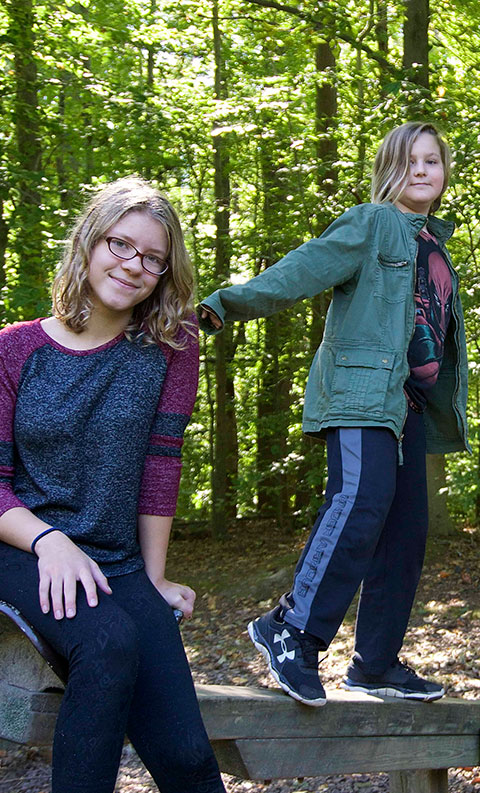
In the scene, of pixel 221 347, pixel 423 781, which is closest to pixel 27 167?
pixel 221 347

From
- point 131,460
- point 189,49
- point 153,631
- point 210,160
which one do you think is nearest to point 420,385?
point 131,460

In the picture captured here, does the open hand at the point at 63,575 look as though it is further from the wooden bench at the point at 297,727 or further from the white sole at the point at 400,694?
the white sole at the point at 400,694

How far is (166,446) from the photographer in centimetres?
234

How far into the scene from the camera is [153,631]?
2.10 meters

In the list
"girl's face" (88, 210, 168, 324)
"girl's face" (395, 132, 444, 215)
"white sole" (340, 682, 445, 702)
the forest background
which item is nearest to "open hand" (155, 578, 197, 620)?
"girl's face" (88, 210, 168, 324)

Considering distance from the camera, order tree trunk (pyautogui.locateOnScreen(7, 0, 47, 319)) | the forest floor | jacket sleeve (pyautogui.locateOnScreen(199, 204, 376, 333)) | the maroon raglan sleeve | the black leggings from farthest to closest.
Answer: tree trunk (pyautogui.locateOnScreen(7, 0, 47, 319)) → the forest floor → jacket sleeve (pyautogui.locateOnScreen(199, 204, 376, 333)) → the maroon raglan sleeve → the black leggings

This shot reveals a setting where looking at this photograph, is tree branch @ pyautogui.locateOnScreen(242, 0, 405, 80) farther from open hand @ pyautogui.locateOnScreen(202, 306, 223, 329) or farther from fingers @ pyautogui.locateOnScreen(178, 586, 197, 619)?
fingers @ pyautogui.locateOnScreen(178, 586, 197, 619)

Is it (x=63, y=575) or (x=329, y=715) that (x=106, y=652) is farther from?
(x=329, y=715)

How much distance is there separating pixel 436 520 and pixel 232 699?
5714 millimetres

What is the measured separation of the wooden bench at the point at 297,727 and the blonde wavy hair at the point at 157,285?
0.83 meters

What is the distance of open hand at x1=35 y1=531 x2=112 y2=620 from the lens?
1959 mm

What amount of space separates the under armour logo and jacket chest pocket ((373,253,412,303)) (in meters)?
1.10

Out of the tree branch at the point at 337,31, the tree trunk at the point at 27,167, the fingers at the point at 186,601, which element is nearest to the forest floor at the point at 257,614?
the fingers at the point at 186,601

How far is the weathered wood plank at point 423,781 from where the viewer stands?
127 inches
